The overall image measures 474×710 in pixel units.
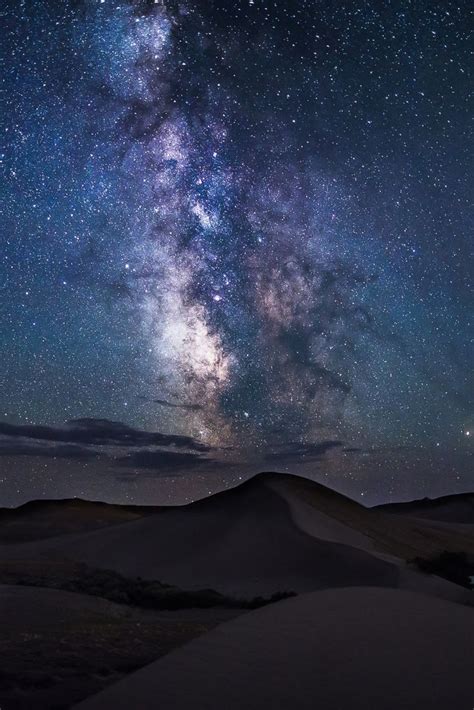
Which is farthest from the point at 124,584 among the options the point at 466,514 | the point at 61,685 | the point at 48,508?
the point at 466,514

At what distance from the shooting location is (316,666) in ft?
25.3

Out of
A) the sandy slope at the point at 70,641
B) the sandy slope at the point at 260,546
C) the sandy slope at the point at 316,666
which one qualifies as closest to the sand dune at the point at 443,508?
the sandy slope at the point at 260,546

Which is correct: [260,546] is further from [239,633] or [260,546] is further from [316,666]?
[316,666]

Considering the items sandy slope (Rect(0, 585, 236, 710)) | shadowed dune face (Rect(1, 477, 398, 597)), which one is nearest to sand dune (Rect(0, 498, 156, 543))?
shadowed dune face (Rect(1, 477, 398, 597))

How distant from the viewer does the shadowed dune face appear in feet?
71.2

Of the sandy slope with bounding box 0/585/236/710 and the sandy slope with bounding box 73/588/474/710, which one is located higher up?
the sandy slope with bounding box 73/588/474/710

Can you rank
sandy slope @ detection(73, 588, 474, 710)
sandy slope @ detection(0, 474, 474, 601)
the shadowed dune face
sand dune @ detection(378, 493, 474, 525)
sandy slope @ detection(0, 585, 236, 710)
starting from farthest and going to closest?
sand dune @ detection(378, 493, 474, 525) → the shadowed dune face → sandy slope @ detection(0, 474, 474, 601) → sandy slope @ detection(0, 585, 236, 710) → sandy slope @ detection(73, 588, 474, 710)

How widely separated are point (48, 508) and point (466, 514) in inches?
2216

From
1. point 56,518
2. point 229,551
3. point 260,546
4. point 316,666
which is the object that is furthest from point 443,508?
point 316,666

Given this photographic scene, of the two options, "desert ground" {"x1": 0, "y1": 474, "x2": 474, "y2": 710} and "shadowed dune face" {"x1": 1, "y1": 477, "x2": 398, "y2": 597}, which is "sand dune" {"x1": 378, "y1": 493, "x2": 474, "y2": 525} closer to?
"shadowed dune face" {"x1": 1, "y1": 477, "x2": 398, "y2": 597}

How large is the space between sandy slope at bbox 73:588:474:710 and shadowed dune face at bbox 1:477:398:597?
1010 centimetres

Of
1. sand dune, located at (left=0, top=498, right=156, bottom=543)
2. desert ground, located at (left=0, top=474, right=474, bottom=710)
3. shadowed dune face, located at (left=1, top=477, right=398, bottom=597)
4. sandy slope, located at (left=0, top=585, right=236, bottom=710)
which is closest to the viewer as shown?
desert ground, located at (left=0, top=474, right=474, bottom=710)

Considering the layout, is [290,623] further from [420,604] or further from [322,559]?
[322,559]

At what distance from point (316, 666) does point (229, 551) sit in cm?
2025
